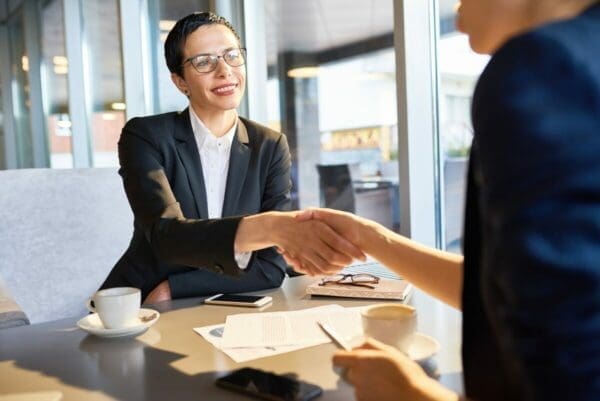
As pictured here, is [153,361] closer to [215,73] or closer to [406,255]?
[406,255]

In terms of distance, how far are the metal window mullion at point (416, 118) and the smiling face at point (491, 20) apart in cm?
140

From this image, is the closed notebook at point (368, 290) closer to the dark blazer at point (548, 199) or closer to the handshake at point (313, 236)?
the handshake at point (313, 236)

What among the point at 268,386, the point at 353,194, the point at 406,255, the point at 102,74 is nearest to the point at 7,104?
the point at 102,74

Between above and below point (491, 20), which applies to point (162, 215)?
below

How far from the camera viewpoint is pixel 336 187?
391 centimetres

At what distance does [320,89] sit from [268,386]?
3.38 metres

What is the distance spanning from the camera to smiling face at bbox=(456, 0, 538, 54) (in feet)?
1.92

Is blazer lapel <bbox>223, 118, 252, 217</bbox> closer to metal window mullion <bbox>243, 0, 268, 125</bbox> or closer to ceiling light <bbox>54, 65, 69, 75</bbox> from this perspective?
metal window mullion <bbox>243, 0, 268, 125</bbox>

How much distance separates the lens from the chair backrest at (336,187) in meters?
3.66

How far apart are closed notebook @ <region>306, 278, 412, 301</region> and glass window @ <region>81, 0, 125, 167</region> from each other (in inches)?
137

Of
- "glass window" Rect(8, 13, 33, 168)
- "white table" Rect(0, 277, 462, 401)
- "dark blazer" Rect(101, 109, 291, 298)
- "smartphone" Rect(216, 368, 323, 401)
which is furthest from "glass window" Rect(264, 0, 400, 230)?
"glass window" Rect(8, 13, 33, 168)

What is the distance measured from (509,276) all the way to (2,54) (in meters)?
7.85

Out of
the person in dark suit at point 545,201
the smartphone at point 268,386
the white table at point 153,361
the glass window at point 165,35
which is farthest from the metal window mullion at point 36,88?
the person in dark suit at point 545,201

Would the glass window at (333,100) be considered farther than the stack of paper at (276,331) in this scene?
Yes
